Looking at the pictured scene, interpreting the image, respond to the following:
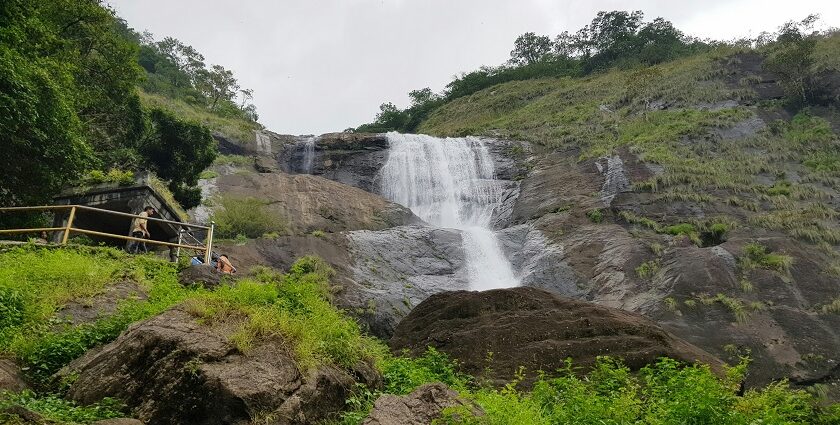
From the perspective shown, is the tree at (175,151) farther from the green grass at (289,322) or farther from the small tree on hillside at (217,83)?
the small tree on hillside at (217,83)

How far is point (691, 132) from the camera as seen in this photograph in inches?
1379

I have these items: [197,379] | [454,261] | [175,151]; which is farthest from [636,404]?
[175,151]

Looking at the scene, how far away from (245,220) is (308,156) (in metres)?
14.5

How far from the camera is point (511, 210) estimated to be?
31.1 metres

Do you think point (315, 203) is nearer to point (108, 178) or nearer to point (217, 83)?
point (108, 178)

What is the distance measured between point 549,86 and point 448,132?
13375 mm

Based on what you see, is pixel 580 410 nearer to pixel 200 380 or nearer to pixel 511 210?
pixel 200 380

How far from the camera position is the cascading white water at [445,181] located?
33062 mm

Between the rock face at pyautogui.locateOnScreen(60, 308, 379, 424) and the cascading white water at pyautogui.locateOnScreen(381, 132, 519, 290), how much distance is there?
1955 centimetres

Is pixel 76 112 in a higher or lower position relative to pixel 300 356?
higher

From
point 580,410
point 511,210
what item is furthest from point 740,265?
point 580,410

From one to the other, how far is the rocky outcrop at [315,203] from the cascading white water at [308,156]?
7315 mm

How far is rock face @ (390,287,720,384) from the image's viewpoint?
1275 centimetres

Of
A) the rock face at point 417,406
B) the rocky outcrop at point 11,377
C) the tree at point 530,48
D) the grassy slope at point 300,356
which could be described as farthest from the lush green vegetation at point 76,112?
the tree at point 530,48
